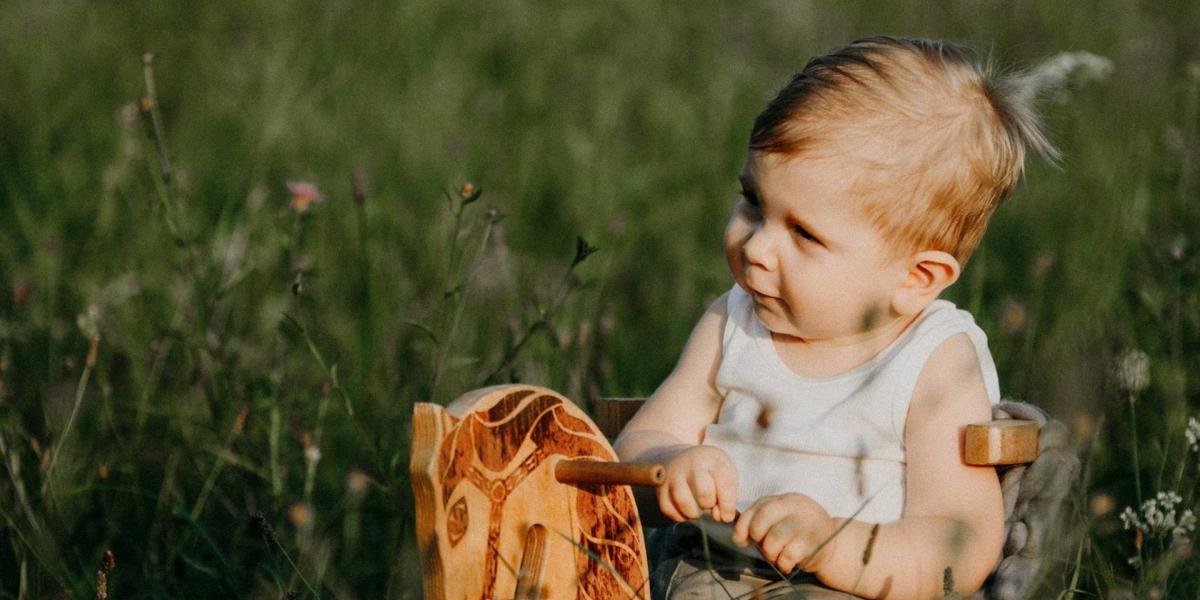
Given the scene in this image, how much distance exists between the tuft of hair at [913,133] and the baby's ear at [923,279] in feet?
0.06

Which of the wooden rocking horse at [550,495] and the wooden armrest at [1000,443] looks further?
the wooden armrest at [1000,443]

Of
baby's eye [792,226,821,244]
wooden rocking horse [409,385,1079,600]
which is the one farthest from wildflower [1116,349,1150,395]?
baby's eye [792,226,821,244]

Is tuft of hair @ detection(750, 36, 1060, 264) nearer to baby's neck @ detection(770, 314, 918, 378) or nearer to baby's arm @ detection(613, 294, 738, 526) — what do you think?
baby's neck @ detection(770, 314, 918, 378)

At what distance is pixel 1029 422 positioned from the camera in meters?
2.03

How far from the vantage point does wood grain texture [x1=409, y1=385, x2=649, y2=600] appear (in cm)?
178

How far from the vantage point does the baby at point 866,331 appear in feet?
6.59

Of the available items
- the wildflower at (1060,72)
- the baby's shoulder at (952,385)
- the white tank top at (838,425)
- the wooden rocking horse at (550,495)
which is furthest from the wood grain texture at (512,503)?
the wildflower at (1060,72)

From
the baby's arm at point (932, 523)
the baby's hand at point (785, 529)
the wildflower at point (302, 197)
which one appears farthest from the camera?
the wildflower at point (302, 197)

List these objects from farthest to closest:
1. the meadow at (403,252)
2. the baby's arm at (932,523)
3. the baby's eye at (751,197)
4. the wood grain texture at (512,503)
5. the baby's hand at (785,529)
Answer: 1. the meadow at (403,252)
2. the baby's eye at (751,197)
3. the baby's arm at (932,523)
4. the baby's hand at (785,529)
5. the wood grain texture at (512,503)

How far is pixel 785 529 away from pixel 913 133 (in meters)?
0.58

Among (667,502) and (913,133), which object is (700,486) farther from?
(913,133)

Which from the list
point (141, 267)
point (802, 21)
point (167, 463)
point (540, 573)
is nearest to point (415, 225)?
point (141, 267)

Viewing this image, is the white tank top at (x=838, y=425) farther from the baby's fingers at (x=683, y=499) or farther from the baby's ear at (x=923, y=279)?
the baby's fingers at (x=683, y=499)

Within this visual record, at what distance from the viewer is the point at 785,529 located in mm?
1899
